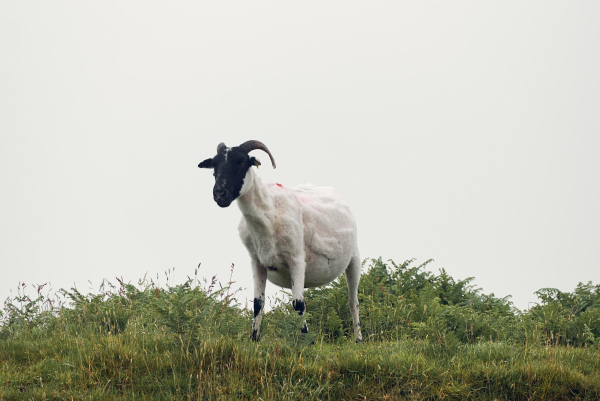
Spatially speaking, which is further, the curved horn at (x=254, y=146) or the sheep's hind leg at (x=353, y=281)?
the sheep's hind leg at (x=353, y=281)

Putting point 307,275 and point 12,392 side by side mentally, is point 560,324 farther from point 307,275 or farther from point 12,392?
point 12,392

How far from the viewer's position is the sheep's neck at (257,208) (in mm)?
9820

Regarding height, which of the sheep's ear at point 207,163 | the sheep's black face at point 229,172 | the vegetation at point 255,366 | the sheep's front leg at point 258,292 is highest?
the sheep's ear at point 207,163

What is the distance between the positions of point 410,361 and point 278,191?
3.96 meters

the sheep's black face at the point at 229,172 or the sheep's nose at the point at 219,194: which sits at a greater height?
the sheep's black face at the point at 229,172

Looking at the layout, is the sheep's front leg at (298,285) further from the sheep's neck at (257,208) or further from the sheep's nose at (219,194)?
the sheep's nose at (219,194)

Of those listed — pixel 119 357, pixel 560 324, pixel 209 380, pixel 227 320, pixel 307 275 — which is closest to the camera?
pixel 209 380

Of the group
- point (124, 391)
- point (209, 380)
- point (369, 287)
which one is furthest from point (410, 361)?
point (369, 287)

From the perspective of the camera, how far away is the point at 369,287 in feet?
49.3

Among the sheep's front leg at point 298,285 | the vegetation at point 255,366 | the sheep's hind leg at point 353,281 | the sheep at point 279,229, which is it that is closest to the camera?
the vegetation at point 255,366

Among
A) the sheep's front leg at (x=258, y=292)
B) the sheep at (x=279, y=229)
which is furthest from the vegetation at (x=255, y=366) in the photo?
the sheep at (x=279, y=229)

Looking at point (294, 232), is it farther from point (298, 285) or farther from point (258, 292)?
point (258, 292)

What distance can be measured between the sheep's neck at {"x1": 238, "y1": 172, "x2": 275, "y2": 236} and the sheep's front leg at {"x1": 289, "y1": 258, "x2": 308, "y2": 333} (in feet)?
2.47

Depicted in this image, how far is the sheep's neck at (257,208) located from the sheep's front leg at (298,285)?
0.75 meters
